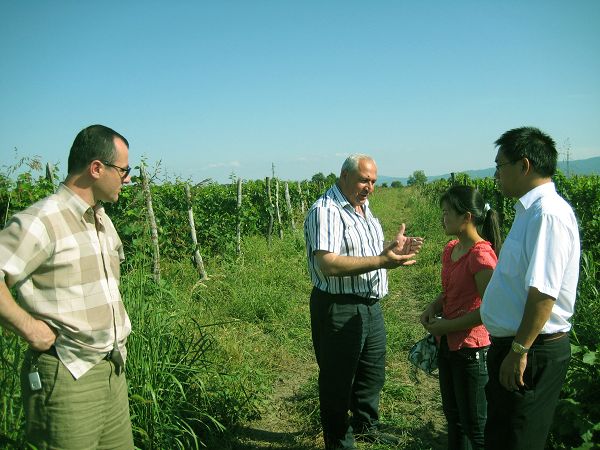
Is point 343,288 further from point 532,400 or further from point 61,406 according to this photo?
point 61,406

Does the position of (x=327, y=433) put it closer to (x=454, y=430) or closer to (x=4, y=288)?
(x=454, y=430)

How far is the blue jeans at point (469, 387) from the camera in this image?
2396mm

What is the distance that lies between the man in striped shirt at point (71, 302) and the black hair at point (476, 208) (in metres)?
1.82

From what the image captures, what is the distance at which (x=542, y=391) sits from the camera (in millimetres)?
1854

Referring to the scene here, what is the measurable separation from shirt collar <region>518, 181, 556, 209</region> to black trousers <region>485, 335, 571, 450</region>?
0.57 metres

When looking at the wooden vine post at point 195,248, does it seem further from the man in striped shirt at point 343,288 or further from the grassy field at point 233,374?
the man in striped shirt at point 343,288

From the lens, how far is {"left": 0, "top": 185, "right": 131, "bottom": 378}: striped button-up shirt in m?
1.66

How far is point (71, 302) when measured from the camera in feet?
5.91

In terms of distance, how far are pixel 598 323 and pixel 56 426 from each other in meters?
4.04

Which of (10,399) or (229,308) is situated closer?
(10,399)

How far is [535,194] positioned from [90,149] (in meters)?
1.95

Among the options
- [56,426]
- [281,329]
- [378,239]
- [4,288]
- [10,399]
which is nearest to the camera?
[4,288]

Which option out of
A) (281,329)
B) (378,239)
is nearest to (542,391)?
(378,239)

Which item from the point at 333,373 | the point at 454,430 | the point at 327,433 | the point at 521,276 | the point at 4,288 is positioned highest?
the point at 4,288
